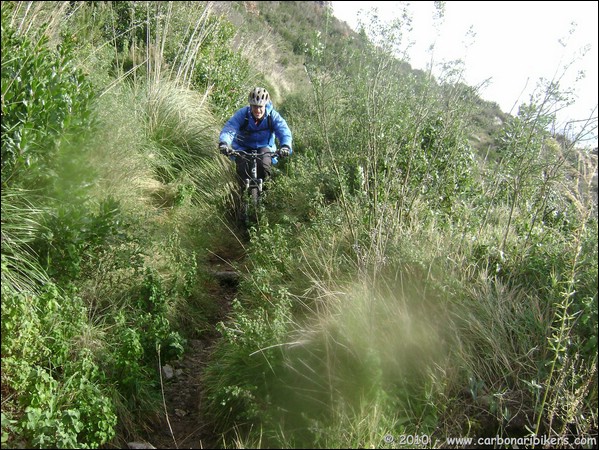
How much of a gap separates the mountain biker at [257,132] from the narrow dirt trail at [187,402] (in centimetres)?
205

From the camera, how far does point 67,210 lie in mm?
4008

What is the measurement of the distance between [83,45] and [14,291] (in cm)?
412

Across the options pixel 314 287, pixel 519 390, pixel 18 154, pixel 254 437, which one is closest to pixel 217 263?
pixel 314 287

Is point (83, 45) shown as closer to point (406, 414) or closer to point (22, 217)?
point (22, 217)

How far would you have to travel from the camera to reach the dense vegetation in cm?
330

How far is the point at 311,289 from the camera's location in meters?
4.24

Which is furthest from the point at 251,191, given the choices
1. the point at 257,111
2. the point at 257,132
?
the point at 257,111

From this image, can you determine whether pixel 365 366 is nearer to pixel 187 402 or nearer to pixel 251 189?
pixel 187 402

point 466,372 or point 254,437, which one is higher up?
point 466,372

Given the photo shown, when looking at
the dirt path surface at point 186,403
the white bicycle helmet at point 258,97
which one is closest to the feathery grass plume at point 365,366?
the dirt path surface at point 186,403

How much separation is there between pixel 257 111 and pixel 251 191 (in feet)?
3.60

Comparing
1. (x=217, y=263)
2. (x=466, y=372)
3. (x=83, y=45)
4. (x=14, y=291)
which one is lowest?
(x=217, y=263)

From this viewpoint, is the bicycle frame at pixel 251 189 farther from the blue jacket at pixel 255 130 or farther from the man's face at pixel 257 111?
the man's face at pixel 257 111

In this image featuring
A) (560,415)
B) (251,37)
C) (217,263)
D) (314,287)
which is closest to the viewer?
(560,415)
